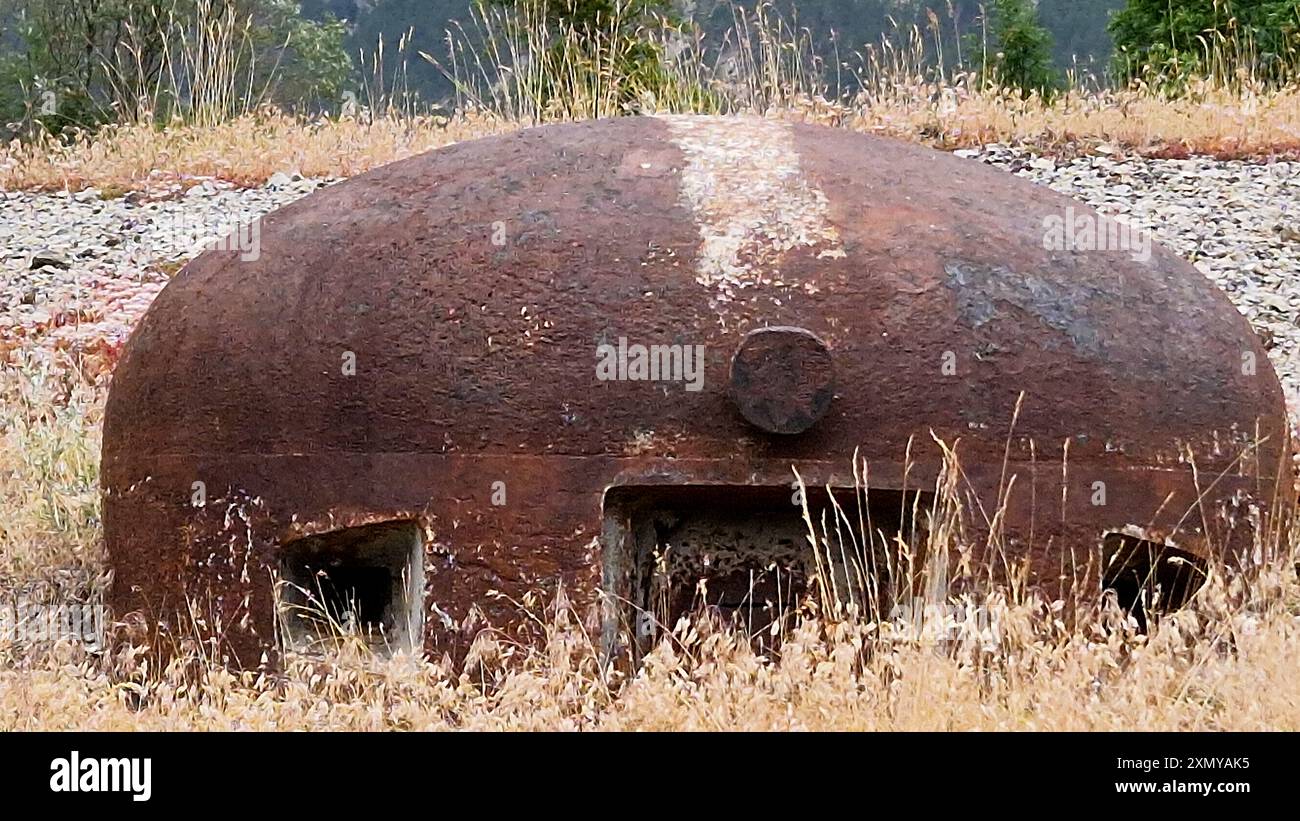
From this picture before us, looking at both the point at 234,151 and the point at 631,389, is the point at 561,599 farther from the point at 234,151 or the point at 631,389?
the point at 234,151

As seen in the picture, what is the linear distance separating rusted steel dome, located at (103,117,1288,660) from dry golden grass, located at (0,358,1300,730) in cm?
14

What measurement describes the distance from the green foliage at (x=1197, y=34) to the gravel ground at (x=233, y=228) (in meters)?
3.39

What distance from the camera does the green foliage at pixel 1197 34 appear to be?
13.9 metres

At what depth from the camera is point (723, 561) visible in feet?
13.1

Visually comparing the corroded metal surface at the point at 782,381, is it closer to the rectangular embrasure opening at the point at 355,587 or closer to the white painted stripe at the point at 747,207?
the white painted stripe at the point at 747,207

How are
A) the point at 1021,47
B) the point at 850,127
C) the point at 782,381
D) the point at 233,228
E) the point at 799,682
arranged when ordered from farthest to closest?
the point at 1021,47
the point at 850,127
the point at 233,228
the point at 782,381
the point at 799,682

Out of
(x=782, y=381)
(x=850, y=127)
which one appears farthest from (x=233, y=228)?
(x=782, y=381)

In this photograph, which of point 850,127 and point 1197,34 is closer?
point 850,127

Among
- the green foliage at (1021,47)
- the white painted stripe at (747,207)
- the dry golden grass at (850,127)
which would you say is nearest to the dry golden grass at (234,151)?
the dry golden grass at (850,127)

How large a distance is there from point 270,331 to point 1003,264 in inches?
68.5

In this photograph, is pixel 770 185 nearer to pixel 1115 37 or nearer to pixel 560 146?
pixel 560 146

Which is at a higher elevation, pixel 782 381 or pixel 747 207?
pixel 747 207

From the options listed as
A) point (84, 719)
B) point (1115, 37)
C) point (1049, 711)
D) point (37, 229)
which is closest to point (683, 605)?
point (1049, 711)

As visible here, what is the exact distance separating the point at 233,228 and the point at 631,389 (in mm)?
5828
